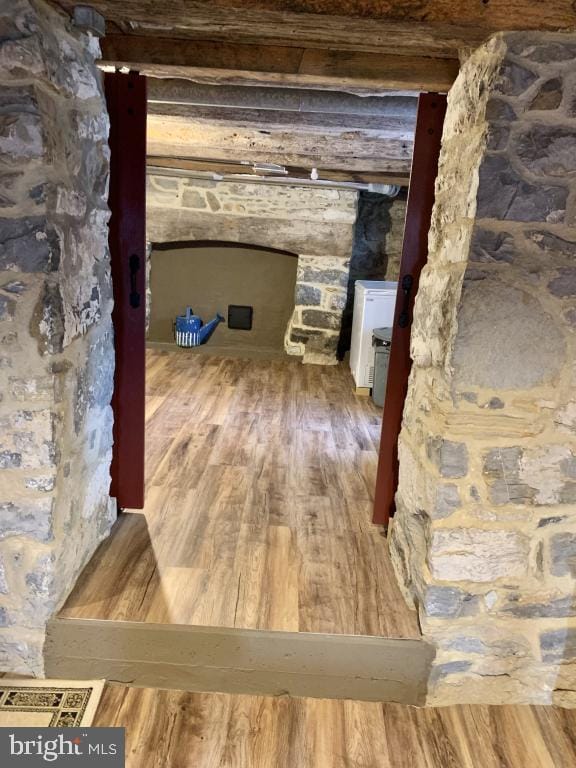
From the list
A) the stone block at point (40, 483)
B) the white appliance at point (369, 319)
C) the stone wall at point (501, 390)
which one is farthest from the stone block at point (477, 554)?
the white appliance at point (369, 319)

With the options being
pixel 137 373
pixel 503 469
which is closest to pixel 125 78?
pixel 137 373

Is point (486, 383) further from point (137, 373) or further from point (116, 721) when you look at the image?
point (116, 721)

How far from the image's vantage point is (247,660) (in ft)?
5.89

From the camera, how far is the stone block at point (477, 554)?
1.71 metres

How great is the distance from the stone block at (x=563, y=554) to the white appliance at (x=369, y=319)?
2.79 meters

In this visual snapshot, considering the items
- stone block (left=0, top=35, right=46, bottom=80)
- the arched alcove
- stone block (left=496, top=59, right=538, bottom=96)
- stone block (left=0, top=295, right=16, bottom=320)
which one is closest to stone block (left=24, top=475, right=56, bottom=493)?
stone block (left=0, top=295, right=16, bottom=320)

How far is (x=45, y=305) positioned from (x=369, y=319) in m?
3.15

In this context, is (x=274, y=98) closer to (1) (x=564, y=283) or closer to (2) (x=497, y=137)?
(2) (x=497, y=137)

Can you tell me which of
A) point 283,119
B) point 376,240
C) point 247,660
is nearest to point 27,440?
point 247,660

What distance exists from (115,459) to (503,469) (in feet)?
4.93

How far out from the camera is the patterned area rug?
5.35 feet

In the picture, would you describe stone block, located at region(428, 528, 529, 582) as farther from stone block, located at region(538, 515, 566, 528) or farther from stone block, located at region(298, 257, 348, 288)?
stone block, located at region(298, 257, 348, 288)

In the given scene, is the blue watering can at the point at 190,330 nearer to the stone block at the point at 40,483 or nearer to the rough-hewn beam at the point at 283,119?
the rough-hewn beam at the point at 283,119

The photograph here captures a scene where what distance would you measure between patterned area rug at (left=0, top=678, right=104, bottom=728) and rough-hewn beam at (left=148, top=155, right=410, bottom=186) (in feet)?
11.0
